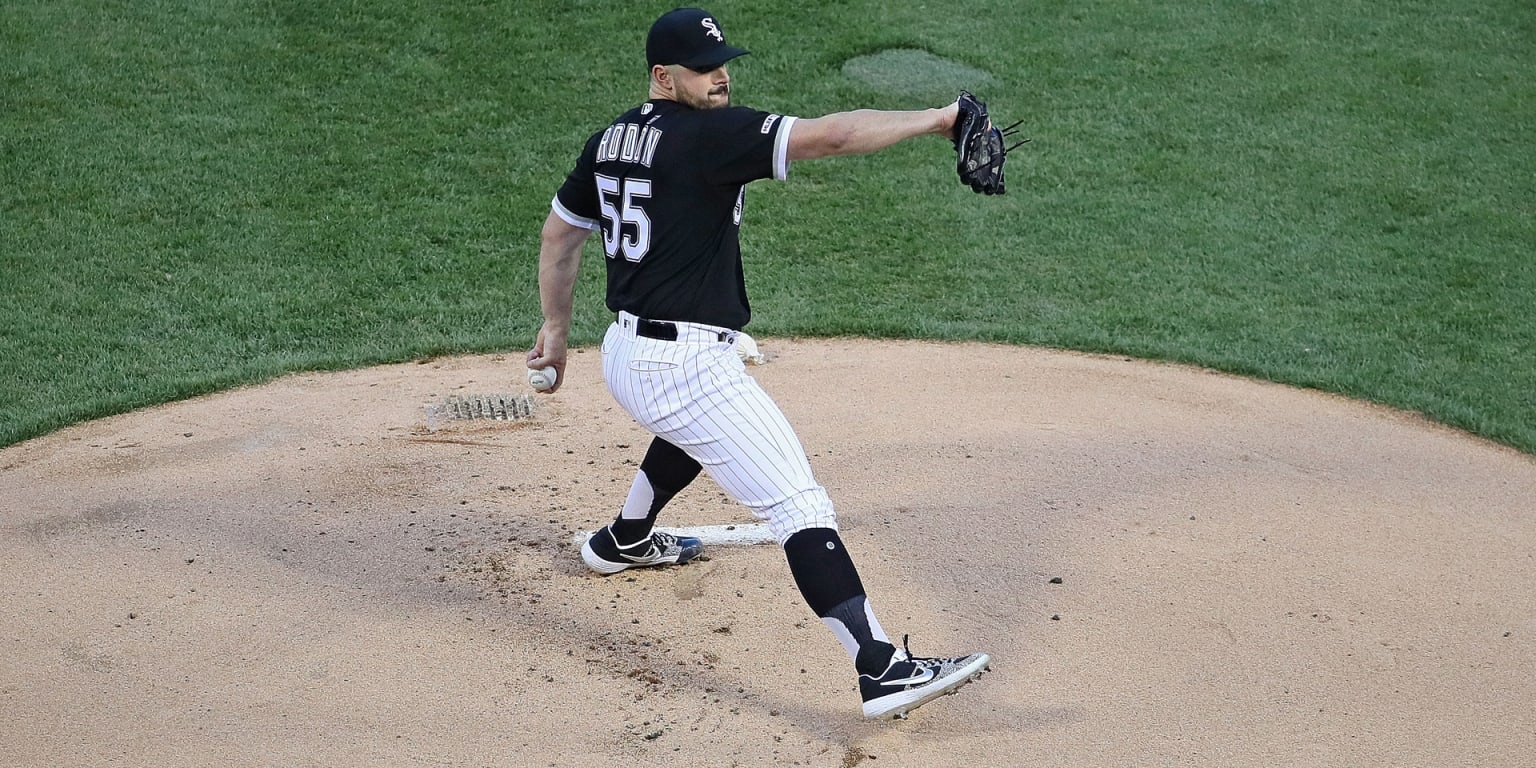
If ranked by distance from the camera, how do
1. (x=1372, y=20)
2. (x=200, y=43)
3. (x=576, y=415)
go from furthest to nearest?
(x=1372, y=20)
(x=200, y=43)
(x=576, y=415)

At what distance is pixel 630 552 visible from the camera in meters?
4.61

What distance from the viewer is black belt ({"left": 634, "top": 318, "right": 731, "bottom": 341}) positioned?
3.82 meters

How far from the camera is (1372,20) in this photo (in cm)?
1171

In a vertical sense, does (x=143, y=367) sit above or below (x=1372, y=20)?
below

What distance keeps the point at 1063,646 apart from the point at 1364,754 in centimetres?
88

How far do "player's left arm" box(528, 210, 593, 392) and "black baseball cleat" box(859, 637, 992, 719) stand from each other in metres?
1.41

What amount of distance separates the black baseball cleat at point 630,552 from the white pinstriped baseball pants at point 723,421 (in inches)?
33.0

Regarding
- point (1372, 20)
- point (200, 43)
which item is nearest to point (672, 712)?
point (200, 43)

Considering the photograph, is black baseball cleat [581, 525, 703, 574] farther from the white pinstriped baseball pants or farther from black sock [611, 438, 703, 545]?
the white pinstriped baseball pants

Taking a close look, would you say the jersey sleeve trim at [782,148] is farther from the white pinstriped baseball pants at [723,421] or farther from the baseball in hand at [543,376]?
the baseball in hand at [543,376]

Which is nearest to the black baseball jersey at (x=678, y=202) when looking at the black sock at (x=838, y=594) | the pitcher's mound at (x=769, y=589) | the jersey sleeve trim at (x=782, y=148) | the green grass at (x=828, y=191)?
the jersey sleeve trim at (x=782, y=148)

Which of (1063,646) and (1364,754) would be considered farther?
(1063,646)

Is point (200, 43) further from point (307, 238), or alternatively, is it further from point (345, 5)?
point (307, 238)

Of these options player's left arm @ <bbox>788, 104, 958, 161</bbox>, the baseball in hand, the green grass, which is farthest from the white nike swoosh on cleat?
the green grass
